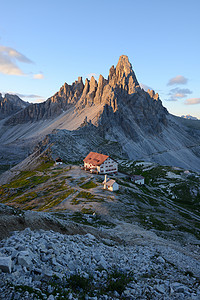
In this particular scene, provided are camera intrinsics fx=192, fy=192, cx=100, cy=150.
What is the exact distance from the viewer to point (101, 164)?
86312 millimetres

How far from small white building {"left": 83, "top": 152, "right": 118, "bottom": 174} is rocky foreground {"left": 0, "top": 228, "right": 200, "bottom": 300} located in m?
68.5

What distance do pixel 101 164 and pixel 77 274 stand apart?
74.2m

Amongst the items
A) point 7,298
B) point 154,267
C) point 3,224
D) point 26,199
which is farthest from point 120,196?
point 7,298

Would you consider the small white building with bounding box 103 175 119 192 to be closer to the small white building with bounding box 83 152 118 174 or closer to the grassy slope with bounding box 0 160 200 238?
the grassy slope with bounding box 0 160 200 238

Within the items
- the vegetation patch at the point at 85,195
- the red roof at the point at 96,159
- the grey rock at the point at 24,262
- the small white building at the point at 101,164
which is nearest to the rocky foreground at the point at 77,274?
the grey rock at the point at 24,262

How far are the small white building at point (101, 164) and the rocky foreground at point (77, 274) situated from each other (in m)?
68.5

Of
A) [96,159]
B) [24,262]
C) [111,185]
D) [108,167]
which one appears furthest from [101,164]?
[24,262]

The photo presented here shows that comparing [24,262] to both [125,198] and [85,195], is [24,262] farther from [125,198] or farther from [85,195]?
[125,198]

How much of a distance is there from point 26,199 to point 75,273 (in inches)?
2428

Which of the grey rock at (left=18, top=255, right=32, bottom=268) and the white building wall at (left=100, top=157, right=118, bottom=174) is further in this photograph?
the white building wall at (left=100, top=157, right=118, bottom=174)

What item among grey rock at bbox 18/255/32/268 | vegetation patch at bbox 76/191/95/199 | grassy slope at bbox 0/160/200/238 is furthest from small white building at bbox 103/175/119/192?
grey rock at bbox 18/255/32/268

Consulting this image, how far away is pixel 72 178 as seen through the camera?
78.7 m

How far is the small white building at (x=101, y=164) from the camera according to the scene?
285 ft

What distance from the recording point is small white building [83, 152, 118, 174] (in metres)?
86.9
